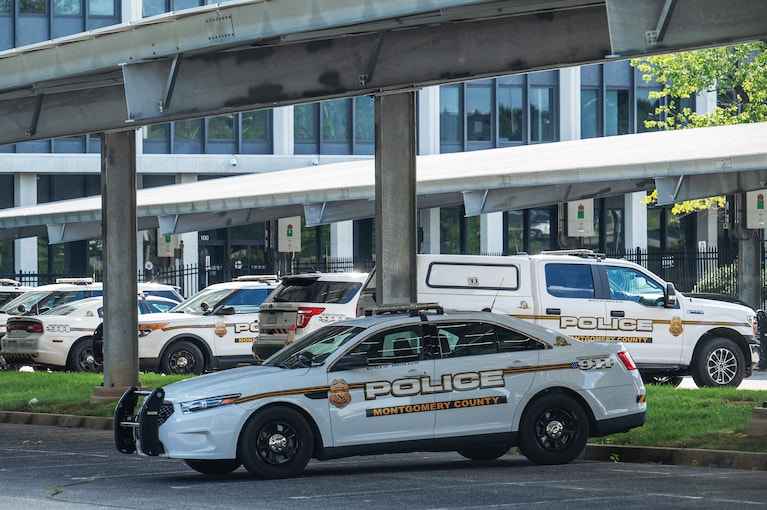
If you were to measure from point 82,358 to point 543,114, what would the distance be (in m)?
33.3

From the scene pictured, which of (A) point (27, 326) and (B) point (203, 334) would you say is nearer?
(B) point (203, 334)

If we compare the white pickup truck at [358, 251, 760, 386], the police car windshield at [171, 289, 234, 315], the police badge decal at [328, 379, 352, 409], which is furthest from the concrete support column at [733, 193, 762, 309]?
the police badge decal at [328, 379, 352, 409]

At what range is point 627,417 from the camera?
53.9 ft

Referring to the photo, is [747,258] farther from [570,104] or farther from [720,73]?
[570,104]

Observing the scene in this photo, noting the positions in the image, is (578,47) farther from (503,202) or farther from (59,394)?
(503,202)

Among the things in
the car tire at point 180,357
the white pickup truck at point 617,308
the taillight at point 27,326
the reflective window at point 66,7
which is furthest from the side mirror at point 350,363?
the reflective window at point 66,7

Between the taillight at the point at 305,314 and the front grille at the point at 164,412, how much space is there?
10.8 metres

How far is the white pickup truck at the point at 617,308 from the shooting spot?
23875 millimetres

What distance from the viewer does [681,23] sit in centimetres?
1565

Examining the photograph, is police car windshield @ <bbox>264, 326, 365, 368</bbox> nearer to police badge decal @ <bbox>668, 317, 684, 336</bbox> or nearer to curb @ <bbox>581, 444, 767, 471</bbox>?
curb @ <bbox>581, 444, 767, 471</bbox>

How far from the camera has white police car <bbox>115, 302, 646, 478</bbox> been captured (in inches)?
598

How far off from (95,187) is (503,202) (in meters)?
30.6

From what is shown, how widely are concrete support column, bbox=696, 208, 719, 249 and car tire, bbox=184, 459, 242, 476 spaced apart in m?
47.1

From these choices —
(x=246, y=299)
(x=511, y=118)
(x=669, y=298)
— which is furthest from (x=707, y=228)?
(x=669, y=298)
